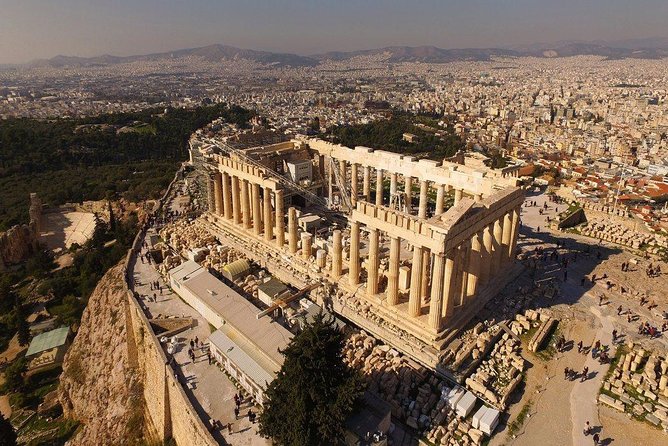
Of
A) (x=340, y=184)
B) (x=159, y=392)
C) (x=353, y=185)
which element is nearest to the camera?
(x=159, y=392)

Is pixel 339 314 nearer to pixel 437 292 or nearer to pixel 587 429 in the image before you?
pixel 437 292

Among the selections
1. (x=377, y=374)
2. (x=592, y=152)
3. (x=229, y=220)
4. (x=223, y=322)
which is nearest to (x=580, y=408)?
(x=377, y=374)

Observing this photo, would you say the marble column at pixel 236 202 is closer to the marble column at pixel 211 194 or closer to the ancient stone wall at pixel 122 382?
the marble column at pixel 211 194

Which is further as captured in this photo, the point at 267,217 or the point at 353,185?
the point at 353,185

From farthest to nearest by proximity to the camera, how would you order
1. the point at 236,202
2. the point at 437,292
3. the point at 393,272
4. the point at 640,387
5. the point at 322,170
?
the point at 322,170 < the point at 236,202 < the point at 393,272 < the point at 437,292 < the point at 640,387

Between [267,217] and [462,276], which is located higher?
[267,217]

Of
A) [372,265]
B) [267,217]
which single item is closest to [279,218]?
[267,217]

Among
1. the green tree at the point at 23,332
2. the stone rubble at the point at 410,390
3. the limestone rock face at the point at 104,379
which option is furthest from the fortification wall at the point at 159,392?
the green tree at the point at 23,332
